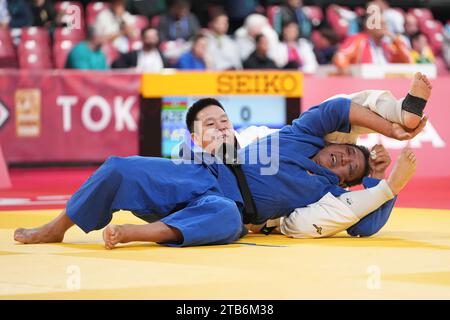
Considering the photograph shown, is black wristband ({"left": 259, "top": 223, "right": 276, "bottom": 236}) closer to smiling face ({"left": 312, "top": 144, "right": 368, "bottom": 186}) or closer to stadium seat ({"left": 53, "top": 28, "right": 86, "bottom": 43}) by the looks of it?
smiling face ({"left": 312, "top": 144, "right": 368, "bottom": 186})

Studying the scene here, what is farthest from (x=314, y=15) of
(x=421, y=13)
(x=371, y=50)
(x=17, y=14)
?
(x=17, y=14)

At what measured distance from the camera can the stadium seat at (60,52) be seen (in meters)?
13.2

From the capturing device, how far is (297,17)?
15422 millimetres

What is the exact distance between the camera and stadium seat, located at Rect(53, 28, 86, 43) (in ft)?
44.2

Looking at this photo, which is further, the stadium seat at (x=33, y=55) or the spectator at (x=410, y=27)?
the spectator at (x=410, y=27)

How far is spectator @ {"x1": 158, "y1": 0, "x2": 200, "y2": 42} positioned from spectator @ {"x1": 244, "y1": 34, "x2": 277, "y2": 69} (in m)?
1.39

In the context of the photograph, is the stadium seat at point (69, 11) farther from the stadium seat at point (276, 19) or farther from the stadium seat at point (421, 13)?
the stadium seat at point (421, 13)

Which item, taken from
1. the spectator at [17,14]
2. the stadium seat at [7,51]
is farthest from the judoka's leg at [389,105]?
the spectator at [17,14]

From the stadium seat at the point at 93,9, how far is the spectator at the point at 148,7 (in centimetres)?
78

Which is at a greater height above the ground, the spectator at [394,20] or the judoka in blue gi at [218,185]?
the spectator at [394,20]

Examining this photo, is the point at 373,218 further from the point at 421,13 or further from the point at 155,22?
the point at 421,13

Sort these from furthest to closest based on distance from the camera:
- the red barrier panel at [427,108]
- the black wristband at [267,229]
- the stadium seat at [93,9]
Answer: the stadium seat at [93,9]
the red barrier panel at [427,108]
the black wristband at [267,229]

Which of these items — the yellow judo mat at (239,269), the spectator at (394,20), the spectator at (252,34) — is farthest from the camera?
the spectator at (394,20)

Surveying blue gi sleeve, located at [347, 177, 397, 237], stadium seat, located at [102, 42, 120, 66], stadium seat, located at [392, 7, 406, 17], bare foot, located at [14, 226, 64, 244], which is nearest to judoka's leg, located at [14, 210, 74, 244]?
bare foot, located at [14, 226, 64, 244]
